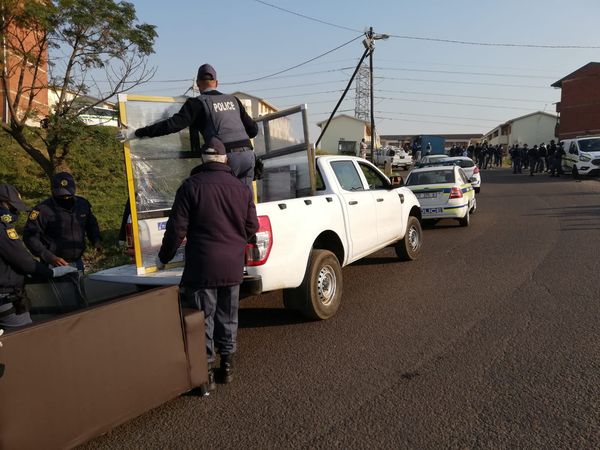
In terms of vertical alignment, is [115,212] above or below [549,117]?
below

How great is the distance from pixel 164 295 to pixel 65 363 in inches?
29.3

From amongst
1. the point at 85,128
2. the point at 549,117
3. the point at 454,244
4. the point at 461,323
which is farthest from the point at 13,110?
the point at 549,117

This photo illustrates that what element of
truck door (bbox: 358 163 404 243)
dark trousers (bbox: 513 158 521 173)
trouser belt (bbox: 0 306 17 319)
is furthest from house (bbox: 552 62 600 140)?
trouser belt (bbox: 0 306 17 319)

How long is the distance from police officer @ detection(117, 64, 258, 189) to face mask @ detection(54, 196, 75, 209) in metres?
1.48

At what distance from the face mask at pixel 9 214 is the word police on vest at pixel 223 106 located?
1835 millimetres

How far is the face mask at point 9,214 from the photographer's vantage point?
3.67 metres

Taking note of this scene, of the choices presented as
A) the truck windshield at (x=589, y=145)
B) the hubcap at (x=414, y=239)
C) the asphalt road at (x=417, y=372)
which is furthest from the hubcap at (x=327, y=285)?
the truck windshield at (x=589, y=145)

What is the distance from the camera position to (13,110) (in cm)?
1123

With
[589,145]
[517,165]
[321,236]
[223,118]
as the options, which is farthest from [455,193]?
[517,165]

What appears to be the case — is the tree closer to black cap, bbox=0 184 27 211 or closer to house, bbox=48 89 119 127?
house, bbox=48 89 119 127

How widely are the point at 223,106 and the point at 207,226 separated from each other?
1.46 metres

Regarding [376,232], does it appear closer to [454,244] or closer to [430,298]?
[430,298]

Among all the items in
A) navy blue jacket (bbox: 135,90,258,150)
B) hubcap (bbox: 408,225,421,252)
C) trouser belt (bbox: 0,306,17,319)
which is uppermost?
navy blue jacket (bbox: 135,90,258,150)

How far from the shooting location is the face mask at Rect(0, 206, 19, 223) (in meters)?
3.67
